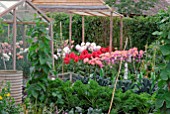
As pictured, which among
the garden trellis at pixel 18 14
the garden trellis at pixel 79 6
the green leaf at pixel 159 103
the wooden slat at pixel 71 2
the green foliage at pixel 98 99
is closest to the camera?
the green leaf at pixel 159 103

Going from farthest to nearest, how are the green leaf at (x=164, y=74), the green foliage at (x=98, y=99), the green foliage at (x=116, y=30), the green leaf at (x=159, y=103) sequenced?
the green foliage at (x=116, y=30) < the green foliage at (x=98, y=99) < the green leaf at (x=159, y=103) < the green leaf at (x=164, y=74)

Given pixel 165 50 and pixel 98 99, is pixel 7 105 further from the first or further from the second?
pixel 165 50

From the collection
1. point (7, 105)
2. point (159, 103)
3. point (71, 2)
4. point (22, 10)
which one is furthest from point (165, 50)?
point (71, 2)

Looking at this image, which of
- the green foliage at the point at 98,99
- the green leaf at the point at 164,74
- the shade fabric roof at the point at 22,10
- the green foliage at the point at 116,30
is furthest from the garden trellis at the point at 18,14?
the green foliage at the point at 116,30

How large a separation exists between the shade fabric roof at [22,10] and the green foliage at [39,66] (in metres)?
1.36

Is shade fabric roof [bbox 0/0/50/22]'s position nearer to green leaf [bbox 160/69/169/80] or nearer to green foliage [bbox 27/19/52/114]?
green foliage [bbox 27/19/52/114]

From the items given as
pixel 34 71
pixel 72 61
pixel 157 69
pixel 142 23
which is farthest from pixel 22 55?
pixel 142 23

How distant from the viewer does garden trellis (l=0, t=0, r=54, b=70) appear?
7875mm

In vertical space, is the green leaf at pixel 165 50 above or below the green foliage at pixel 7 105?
above

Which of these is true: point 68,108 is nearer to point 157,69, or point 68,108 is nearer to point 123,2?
point 157,69

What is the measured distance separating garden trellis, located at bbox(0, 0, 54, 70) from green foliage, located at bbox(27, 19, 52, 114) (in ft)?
4.12

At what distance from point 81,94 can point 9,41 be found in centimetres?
225

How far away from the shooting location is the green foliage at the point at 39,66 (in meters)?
6.45

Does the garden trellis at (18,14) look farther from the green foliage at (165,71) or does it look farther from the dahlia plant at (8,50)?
the green foliage at (165,71)
